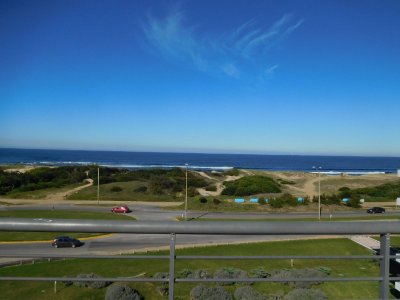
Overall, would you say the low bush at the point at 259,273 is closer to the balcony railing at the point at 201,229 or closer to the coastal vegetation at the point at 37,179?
the balcony railing at the point at 201,229

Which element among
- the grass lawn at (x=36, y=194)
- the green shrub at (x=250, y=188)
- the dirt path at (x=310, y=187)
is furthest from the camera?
the dirt path at (x=310, y=187)

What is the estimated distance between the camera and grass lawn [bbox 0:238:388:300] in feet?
48.8

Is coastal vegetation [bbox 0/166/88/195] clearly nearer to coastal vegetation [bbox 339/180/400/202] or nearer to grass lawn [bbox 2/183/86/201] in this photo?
grass lawn [bbox 2/183/86/201]

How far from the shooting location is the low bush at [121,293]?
1309 cm

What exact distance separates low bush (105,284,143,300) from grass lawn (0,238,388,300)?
103 cm

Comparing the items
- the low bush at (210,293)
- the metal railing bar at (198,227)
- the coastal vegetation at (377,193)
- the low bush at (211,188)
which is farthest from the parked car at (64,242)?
the low bush at (211,188)

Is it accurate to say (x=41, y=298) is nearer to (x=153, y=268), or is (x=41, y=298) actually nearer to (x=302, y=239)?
(x=153, y=268)

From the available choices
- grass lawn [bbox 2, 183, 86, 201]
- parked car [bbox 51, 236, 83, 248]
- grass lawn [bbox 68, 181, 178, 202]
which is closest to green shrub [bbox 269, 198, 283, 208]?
grass lawn [bbox 68, 181, 178, 202]

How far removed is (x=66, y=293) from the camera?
585 inches

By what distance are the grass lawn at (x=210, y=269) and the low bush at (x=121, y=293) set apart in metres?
1.03

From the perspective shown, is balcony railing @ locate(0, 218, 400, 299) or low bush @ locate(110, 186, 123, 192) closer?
balcony railing @ locate(0, 218, 400, 299)

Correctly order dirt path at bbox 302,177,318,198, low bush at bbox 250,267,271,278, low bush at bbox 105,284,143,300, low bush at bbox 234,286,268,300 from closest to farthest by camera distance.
→ low bush at bbox 234,286,268,300
low bush at bbox 105,284,143,300
low bush at bbox 250,267,271,278
dirt path at bbox 302,177,318,198

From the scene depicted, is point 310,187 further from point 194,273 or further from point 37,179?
point 194,273

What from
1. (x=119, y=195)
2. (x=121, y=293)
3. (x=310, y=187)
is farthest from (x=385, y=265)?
(x=310, y=187)
